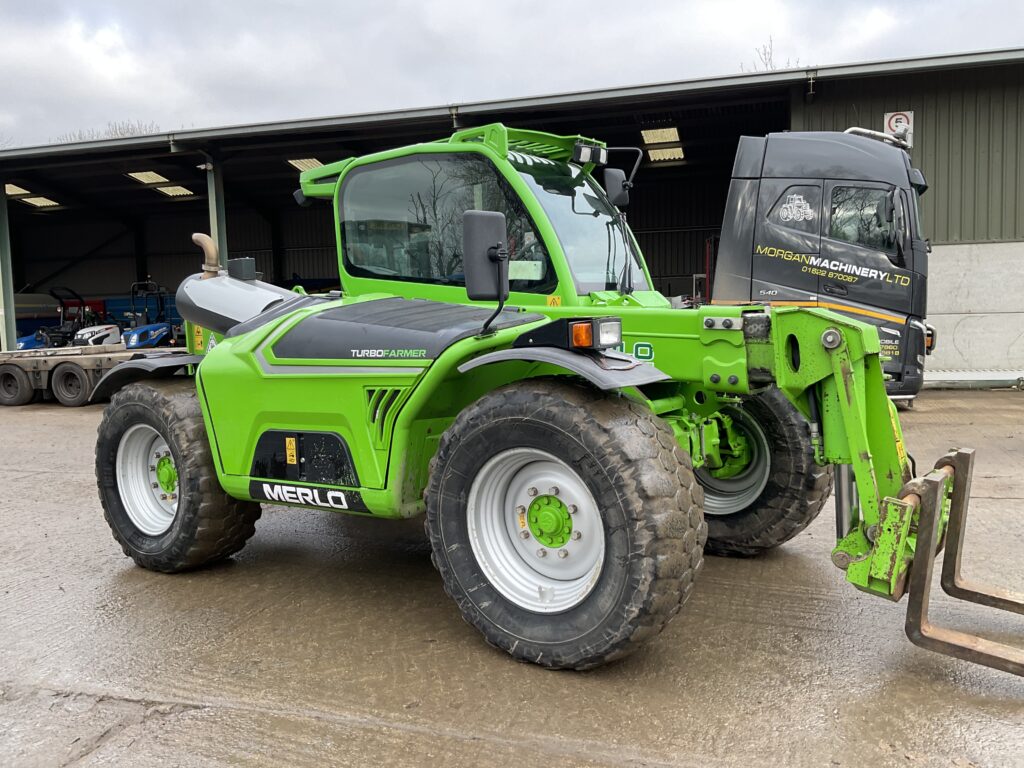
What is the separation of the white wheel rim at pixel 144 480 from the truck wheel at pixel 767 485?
9.92 feet

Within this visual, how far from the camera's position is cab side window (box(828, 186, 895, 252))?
940 cm

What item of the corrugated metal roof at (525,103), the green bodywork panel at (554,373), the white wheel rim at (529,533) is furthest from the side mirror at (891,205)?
the white wheel rim at (529,533)

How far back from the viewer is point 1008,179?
13477 millimetres

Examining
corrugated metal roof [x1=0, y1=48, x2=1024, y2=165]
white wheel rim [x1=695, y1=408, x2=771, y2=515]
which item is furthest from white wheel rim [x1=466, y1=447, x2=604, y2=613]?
corrugated metal roof [x1=0, y1=48, x2=1024, y2=165]

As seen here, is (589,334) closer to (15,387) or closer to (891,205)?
(891,205)

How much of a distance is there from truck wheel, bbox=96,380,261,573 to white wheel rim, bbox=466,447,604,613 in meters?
1.72

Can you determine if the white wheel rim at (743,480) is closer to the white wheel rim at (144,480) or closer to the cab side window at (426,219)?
the cab side window at (426,219)

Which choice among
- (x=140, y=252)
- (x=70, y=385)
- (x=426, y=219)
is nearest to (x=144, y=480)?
(x=426, y=219)

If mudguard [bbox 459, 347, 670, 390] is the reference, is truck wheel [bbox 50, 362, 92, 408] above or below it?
below

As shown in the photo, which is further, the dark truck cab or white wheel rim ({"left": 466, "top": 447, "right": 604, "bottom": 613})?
the dark truck cab

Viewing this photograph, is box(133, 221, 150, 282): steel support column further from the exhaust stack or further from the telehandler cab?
the telehandler cab

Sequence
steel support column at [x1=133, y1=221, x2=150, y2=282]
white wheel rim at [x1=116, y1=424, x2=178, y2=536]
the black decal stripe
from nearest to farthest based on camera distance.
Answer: the black decal stripe → white wheel rim at [x1=116, y1=424, x2=178, y2=536] → steel support column at [x1=133, y1=221, x2=150, y2=282]

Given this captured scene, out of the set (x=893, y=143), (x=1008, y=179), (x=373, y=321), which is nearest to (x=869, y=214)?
(x=893, y=143)

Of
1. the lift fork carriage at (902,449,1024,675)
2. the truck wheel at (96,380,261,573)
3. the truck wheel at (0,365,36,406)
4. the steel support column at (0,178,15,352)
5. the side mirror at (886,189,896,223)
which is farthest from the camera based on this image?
the steel support column at (0,178,15,352)
